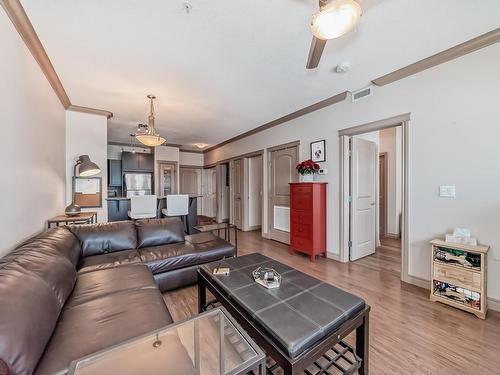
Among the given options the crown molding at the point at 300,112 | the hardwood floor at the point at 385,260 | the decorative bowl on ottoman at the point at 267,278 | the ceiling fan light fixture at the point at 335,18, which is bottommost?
the hardwood floor at the point at 385,260

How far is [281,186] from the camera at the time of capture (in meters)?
4.54

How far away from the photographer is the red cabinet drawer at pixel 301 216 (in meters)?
3.57

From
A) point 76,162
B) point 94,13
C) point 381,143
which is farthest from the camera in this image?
point 381,143

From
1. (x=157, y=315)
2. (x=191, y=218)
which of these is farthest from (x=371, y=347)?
(x=191, y=218)

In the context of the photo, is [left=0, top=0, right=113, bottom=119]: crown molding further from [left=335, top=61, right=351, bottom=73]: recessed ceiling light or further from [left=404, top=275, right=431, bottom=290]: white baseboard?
[left=404, top=275, right=431, bottom=290]: white baseboard

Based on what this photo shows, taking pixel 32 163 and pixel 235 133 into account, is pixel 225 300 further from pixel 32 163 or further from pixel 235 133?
pixel 235 133

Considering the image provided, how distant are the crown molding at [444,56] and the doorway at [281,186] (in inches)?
70.4

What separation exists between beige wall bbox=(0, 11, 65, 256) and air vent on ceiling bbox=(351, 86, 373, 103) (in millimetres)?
3823

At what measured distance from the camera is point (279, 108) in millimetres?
3885

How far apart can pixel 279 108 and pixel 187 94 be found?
1.63 meters

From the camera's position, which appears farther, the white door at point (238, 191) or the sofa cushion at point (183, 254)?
the white door at point (238, 191)

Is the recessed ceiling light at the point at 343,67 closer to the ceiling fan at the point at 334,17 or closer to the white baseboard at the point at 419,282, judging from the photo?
the ceiling fan at the point at 334,17

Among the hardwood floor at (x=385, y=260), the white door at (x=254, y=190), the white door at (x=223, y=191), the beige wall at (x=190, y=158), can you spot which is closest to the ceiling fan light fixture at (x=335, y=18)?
the hardwood floor at (x=385, y=260)

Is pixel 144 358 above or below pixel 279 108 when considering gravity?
below
